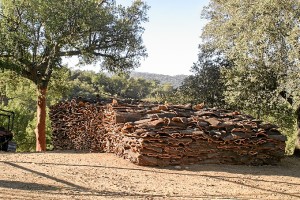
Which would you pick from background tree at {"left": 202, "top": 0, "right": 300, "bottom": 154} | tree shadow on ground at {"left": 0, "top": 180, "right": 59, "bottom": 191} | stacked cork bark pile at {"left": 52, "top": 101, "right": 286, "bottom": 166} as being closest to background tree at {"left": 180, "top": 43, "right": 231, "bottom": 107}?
background tree at {"left": 202, "top": 0, "right": 300, "bottom": 154}

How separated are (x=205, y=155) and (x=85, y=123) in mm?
5244

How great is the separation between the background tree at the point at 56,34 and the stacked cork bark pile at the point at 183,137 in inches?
186

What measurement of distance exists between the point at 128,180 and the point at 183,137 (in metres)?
2.82

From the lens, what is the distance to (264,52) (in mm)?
14102

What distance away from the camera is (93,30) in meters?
16.6

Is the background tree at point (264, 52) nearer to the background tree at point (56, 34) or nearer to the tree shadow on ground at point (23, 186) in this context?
the background tree at point (56, 34)

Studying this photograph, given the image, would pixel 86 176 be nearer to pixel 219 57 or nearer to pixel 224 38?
pixel 224 38

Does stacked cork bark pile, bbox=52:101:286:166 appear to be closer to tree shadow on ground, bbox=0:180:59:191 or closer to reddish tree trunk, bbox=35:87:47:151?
tree shadow on ground, bbox=0:180:59:191

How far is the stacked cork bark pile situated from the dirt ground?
39 centimetres

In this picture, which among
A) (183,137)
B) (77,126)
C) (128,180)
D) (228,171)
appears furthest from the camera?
(77,126)

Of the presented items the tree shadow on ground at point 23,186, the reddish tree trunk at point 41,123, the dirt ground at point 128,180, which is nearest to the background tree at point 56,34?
the reddish tree trunk at point 41,123

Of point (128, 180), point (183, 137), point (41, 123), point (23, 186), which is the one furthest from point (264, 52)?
point (41, 123)

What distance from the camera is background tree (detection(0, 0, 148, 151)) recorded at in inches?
621

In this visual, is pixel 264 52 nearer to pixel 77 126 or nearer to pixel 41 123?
pixel 77 126
